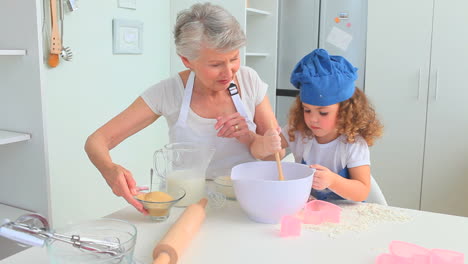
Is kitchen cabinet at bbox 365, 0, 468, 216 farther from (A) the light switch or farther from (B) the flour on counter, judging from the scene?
(B) the flour on counter

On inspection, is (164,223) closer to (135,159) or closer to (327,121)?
(327,121)

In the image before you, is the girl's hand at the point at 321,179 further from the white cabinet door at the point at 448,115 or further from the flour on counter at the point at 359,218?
the white cabinet door at the point at 448,115

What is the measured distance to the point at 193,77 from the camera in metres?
1.60

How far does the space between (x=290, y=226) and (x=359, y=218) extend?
232mm

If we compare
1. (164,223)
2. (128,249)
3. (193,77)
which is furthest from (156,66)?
(128,249)

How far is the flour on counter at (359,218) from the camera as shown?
1081 mm

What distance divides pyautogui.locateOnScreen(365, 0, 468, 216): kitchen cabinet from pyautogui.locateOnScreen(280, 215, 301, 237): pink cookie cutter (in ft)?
6.67

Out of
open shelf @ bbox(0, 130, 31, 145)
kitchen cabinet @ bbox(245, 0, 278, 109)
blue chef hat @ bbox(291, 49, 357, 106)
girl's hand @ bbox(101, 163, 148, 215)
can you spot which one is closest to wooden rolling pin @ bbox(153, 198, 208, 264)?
girl's hand @ bbox(101, 163, 148, 215)

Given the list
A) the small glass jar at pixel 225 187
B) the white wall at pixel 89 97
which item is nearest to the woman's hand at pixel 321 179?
the small glass jar at pixel 225 187

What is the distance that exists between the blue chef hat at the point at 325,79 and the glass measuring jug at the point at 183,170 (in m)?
0.36

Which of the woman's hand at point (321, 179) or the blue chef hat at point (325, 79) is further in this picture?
the blue chef hat at point (325, 79)

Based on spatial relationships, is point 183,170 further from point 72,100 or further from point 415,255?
point 72,100

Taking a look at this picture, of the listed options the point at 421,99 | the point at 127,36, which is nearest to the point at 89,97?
the point at 127,36

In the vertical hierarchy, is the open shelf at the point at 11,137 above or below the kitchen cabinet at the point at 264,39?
below
